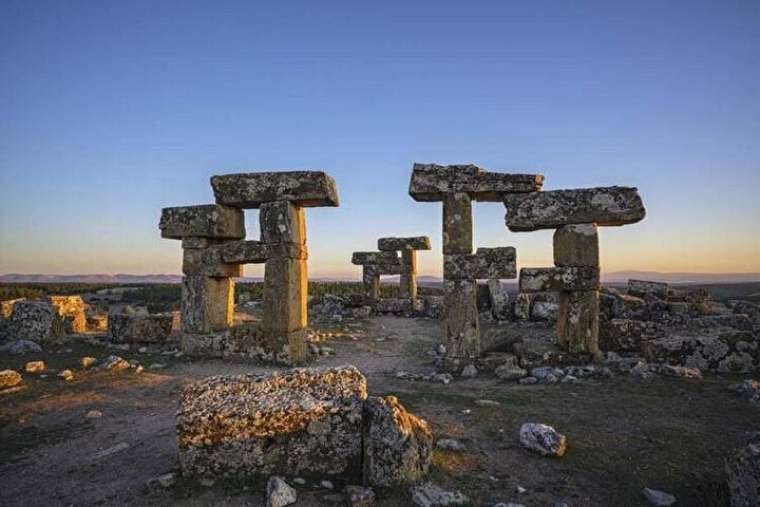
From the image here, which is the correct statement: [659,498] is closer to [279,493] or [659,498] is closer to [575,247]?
[279,493]

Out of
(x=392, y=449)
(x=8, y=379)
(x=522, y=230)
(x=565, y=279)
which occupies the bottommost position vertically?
(x=8, y=379)

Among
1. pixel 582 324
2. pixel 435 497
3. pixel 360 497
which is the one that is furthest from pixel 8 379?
pixel 582 324

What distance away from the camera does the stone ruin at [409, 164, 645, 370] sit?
28.7 ft

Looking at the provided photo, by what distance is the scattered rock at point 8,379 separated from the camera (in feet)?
22.7

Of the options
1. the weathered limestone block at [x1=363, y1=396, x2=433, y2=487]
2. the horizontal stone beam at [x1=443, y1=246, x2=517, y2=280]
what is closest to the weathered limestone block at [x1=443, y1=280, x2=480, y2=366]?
the horizontal stone beam at [x1=443, y1=246, x2=517, y2=280]

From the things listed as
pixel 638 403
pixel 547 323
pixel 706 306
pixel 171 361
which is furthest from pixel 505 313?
pixel 171 361

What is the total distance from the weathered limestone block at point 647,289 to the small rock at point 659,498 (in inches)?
603

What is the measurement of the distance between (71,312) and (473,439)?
42.6ft

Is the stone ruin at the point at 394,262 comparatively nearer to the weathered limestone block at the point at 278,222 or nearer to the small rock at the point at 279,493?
the weathered limestone block at the point at 278,222

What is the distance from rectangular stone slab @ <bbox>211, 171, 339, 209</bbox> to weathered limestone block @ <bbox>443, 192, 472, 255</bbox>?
8.56ft

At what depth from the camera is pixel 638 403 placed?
6.03 metres

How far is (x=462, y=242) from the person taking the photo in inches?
360

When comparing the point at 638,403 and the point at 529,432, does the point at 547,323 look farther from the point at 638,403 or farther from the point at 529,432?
the point at 529,432

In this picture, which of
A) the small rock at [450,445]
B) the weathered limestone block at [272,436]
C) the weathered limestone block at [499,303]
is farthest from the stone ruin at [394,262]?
the weathered limestone block at [272,436]
